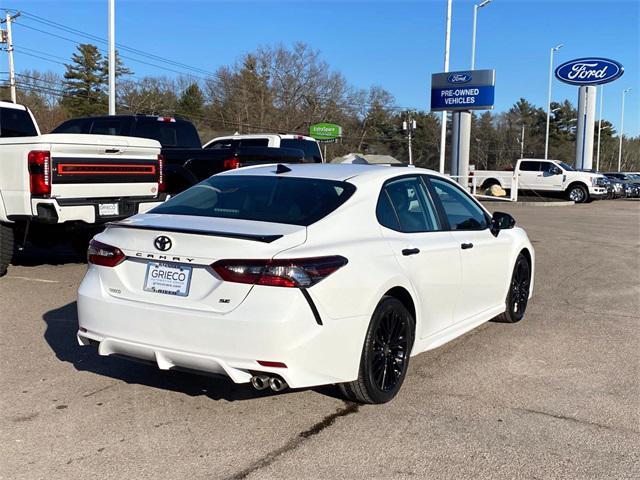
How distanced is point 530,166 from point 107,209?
27.8 meters

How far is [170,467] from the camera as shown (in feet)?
11.0

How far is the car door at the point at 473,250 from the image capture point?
17.3 ft

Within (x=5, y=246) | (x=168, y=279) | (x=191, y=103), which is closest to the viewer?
(x=168, y=279)

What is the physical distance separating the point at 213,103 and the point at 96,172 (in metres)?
67.0

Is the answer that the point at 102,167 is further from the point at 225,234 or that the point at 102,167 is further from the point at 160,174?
the point at 225,234

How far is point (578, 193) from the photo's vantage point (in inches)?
1235

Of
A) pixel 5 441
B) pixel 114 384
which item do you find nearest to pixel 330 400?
pixel 114 384

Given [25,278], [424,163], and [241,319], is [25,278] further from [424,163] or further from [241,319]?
[424,163]

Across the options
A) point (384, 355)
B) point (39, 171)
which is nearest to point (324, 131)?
point (39, 171)

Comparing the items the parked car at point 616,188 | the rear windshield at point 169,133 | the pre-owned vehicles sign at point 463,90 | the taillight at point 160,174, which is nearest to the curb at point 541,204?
the pre-owned vehicles sign at point 463,90

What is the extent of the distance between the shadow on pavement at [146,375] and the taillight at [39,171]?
2.26 metres

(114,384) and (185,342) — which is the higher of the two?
(185,342)

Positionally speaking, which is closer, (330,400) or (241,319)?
(241,319)

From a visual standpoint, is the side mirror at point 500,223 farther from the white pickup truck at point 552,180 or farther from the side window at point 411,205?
the white pickup truck at point 552,180
